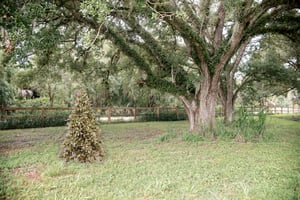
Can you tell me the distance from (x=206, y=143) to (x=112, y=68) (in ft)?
19.1

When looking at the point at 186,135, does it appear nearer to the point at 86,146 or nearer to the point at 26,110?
the point at 86,146

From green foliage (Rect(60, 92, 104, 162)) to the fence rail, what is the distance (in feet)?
9.16

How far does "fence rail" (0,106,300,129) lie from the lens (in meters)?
10.6

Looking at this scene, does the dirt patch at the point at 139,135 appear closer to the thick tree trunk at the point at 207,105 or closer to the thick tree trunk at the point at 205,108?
the thick tree trunk at the point at 205,108

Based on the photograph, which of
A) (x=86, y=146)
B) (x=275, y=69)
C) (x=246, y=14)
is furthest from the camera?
(x=275, y=69)

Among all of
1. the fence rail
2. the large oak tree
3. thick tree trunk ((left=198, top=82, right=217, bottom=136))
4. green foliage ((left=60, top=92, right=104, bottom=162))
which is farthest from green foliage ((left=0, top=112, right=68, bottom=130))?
thick tree trunk ((left=198, top=82, right=217, bottom=136))

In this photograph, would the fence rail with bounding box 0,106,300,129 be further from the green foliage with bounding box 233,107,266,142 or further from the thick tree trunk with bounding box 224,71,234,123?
the thick tree trunk with bounding box 224,71,234,123

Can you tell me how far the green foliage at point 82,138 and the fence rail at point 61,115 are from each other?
2793mm

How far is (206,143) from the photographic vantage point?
6332 millimetres

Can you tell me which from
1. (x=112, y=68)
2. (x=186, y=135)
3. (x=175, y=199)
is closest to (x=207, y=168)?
(x=175, y=199)

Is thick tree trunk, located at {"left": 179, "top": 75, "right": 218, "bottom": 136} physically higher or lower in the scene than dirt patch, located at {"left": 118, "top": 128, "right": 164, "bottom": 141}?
higher

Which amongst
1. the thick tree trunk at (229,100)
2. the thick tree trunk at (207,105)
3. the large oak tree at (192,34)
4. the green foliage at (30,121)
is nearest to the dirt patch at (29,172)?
the large oak tree at (192,34)

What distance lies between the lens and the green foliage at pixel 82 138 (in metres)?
4.11

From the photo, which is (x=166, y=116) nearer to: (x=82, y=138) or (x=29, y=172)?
(x=82, y=138)
